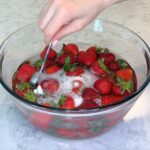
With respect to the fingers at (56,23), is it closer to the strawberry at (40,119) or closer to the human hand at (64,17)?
the human hand at (64,17)

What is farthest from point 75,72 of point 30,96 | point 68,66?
point 30,96

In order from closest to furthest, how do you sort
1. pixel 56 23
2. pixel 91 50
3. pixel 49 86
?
pixel 56 23, pixel 49 86, pixel 91 50

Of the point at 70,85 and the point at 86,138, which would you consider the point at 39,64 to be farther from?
the point at 86,138

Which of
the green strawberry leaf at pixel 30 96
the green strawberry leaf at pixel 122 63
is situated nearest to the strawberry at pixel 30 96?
the green strawberry leaf at pixel 30 96

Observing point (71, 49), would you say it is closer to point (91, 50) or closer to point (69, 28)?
point (91, 50)

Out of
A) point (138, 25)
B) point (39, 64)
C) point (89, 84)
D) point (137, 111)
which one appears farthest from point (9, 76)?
point (138, 25)

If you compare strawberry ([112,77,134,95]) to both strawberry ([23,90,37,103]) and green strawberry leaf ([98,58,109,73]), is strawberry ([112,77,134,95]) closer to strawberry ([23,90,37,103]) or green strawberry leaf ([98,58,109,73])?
green strawberry leaf ([98,58,109,73])

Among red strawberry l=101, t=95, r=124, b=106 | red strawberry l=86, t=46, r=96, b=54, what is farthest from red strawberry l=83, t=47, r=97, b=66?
red strawberry l=101, t=95, r=124, b=106

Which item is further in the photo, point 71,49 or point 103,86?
point 71,49
